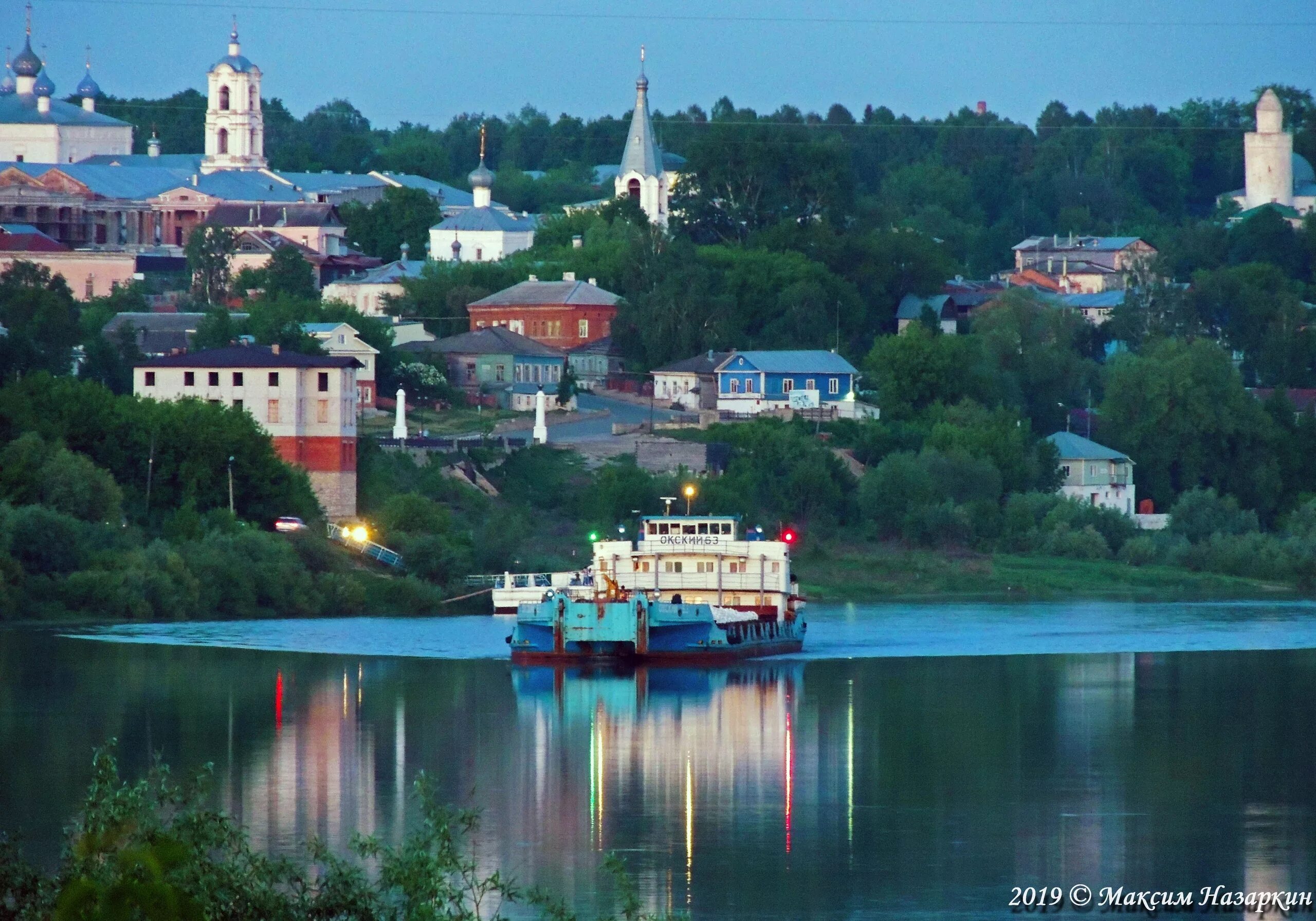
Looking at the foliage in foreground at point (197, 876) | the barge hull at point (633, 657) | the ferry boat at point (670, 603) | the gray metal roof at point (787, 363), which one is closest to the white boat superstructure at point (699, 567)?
the ferry boat at point (670, 603)

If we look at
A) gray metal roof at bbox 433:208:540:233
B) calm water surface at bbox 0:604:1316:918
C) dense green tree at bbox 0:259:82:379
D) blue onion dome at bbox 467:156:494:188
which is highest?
blue onion dome at bbox 467:156:494:188

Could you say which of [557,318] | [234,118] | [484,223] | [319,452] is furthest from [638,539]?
[234,118]

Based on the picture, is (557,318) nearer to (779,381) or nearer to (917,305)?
(779,381)

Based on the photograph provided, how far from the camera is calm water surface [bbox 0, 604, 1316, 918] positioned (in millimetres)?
27453

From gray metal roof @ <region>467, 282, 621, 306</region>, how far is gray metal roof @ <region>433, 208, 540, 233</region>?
18.4 metres

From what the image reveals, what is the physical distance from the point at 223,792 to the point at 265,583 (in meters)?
26.3

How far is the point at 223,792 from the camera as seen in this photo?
31516 mm

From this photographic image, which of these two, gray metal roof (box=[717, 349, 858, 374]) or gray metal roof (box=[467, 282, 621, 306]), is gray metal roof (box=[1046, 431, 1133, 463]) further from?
gray metal roof (box=[467, 282, 621, 306])

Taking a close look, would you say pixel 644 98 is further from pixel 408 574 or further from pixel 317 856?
pixel 317 856

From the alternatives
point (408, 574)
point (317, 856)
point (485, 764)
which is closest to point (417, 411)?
point (408, 574)

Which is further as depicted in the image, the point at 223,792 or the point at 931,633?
the point at 931,633

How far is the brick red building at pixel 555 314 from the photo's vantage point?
317 feet

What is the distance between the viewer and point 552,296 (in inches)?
3868

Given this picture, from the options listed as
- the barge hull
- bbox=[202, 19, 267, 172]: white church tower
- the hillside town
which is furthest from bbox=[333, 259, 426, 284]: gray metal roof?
the barge hull
